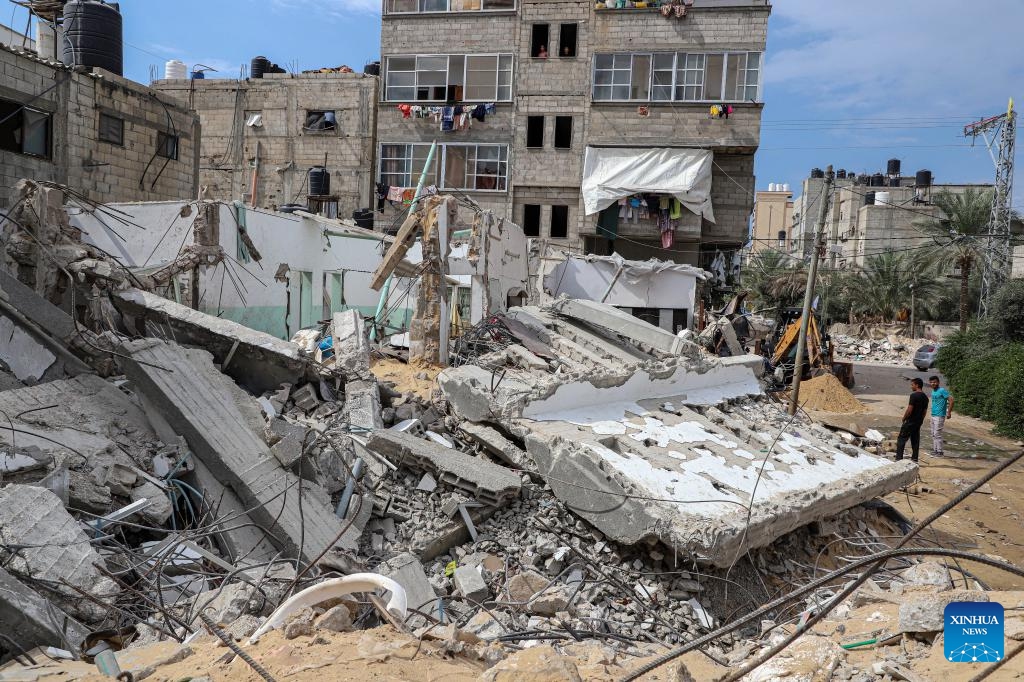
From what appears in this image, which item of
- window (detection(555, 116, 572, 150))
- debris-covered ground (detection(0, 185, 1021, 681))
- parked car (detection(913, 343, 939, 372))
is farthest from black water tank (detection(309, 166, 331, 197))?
parked car (detection(913, 343, 939, 372))

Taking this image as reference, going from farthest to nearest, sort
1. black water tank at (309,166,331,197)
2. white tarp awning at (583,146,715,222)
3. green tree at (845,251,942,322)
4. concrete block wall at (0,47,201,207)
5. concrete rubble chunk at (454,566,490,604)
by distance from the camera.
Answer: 1. green tree at (845,251,942,322)
2. white tarp awning at (583,146,715,222)
3. black water tank at (309,166,331,197)
4. concrete block wall at (0,47,201,207)
5. concrete rubble chunk at (454,566,490,604)

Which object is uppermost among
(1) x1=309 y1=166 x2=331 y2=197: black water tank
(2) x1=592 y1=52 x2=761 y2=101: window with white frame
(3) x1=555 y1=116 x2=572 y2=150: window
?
(2) x1=592 y1=52 x2=761 y2=101: window with white frame

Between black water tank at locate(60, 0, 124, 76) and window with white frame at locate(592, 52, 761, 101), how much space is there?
14223 mm

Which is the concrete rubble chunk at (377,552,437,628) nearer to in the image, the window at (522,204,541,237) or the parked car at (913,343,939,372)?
the window at (522,204,541,237)

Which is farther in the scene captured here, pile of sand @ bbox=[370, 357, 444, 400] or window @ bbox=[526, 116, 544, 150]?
window @ bbox=[526, 116, 544, 150]

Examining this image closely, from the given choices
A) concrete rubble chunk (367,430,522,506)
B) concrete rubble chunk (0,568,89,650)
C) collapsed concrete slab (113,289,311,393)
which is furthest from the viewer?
collapsed concrete slab (113,289,311,393)

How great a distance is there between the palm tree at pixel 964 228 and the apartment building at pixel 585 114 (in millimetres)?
10785

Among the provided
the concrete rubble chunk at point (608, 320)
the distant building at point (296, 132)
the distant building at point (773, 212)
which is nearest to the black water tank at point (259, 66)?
the distant building at point (296, 132)

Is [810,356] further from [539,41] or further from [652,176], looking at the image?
[539,41]

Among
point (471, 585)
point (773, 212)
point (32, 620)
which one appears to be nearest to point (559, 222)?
point (471, 585)

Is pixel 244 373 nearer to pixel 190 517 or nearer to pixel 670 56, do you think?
pixel 190 517

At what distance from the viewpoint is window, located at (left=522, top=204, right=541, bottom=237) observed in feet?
82.6

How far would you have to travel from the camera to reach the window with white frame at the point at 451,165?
82.0ft

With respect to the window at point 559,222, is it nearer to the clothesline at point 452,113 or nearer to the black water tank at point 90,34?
the clothesline at point 452,113
